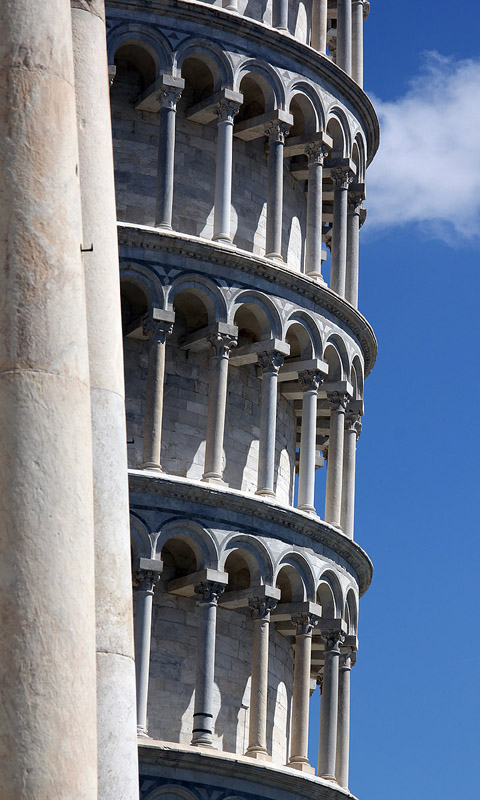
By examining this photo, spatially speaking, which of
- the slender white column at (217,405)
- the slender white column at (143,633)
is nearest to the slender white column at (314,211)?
the slender white column at (217,405)

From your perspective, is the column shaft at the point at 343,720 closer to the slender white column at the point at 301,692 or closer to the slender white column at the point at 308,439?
the slender white column at the point at 301,692

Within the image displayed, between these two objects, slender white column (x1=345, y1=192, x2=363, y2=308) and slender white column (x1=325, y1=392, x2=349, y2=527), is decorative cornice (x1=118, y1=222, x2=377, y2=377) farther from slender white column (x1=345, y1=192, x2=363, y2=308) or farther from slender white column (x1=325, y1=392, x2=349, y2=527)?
Answer: slender white column (x1=325, y1=392, x2=349, y2=527)

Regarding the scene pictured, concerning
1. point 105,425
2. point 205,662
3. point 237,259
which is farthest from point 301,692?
point 105,425

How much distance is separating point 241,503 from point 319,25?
11061 millimetres

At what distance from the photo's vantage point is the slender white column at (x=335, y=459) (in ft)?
106

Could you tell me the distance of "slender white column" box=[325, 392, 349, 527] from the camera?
32.2 meters

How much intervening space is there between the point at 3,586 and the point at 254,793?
2178cm

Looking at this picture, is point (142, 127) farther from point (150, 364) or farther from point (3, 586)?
point (3, 586)

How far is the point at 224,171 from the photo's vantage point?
103 ft

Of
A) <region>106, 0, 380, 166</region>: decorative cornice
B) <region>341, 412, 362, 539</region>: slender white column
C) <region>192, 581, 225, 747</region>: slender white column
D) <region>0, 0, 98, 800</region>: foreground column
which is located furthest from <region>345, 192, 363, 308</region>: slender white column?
<region>0, 0, 98, 800</region>: foreground column

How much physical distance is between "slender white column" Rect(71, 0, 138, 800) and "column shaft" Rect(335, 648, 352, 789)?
2233 cm

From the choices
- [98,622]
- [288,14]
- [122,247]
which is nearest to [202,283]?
[122,247]

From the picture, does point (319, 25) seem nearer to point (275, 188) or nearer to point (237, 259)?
point (275, 188)

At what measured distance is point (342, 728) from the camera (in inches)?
1250
